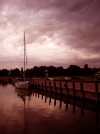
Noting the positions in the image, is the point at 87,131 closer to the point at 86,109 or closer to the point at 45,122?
the point at 45,122

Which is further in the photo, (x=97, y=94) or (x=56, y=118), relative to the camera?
(x=97, y=94)

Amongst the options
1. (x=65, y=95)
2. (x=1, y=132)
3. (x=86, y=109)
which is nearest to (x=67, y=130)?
(x=1, y=132)

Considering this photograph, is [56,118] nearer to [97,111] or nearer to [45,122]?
[45,122]

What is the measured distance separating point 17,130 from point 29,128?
36.7 inches

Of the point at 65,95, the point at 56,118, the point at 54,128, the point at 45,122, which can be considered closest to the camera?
the point at 54,128

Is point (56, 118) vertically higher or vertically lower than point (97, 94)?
lower

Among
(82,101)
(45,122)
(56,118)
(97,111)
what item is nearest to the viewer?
(45,122)

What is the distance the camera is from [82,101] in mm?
24672

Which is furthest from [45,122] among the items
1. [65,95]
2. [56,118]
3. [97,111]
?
[65,95]

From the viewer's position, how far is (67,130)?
532 inches

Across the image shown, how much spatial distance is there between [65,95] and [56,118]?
13821 mm

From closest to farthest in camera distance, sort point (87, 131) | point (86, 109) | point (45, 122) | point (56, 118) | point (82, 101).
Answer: point (87, 131), point (45, 122), point (56, 118), point (86, 109), point (82, 101)

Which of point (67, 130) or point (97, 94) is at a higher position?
point (97, 94)

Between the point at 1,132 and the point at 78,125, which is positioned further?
the point at 78,125
